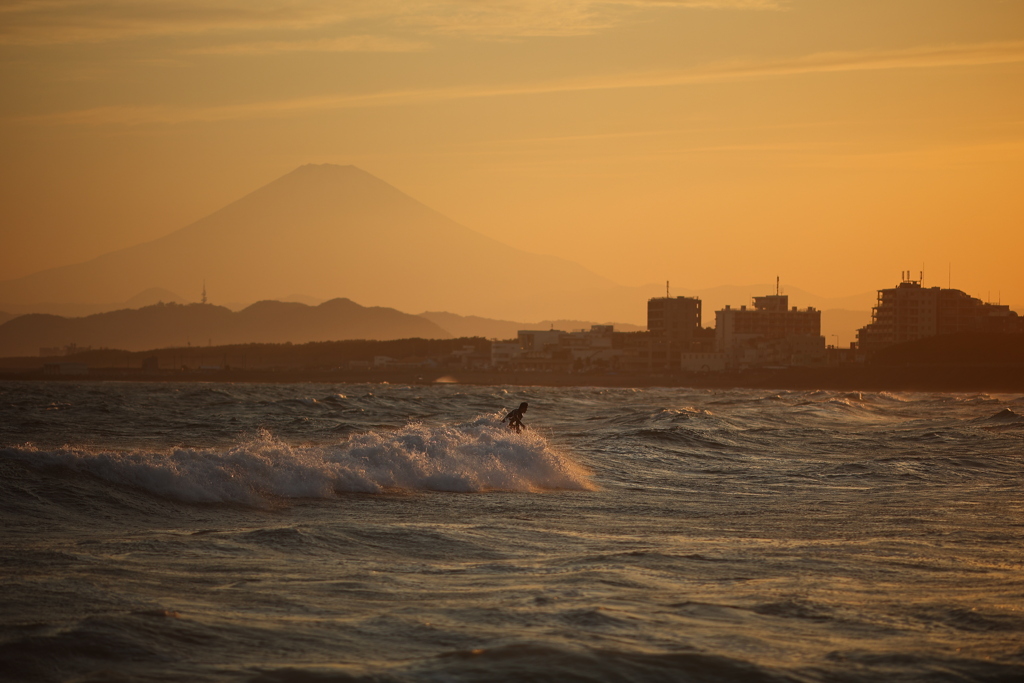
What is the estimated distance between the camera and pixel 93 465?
→ 1440 centimetres

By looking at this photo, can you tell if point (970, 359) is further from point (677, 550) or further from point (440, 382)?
point (677, 550)

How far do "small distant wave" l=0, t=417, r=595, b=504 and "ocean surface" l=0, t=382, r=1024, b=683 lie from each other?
2.1 inches

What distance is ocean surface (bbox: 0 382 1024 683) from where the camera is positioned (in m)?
6.95

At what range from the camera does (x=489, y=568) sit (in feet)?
32.3

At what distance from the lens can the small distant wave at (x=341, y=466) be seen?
14.2 m

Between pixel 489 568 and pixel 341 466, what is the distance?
23.4 feet

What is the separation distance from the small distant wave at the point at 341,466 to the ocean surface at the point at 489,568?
53mm

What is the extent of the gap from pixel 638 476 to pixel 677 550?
8622 mm

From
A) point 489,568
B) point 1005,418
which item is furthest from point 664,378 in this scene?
point 489,568

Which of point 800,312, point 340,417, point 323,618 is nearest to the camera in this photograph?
point 323,618

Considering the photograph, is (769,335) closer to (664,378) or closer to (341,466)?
(664,378)

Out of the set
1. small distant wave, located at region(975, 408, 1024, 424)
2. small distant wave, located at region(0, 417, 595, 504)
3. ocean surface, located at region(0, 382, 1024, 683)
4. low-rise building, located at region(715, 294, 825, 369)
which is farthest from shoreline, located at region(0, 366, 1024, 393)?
ocean surface, located at region(0, 382, 1024, 683)

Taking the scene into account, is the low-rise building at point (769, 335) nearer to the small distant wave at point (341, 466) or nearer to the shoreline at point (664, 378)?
the shoreline at point (664, 378)

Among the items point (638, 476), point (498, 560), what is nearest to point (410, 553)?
point (498, 560)
